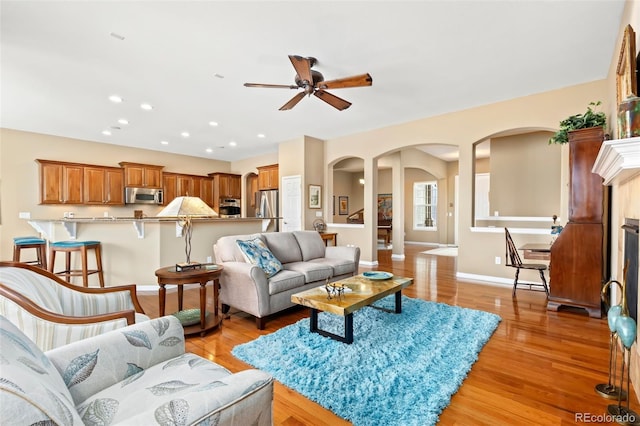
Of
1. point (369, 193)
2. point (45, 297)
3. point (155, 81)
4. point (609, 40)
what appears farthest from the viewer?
point (369, 193)

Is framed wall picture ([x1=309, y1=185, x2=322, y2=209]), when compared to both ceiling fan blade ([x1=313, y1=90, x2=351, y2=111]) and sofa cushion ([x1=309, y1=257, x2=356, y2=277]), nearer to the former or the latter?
sofa cushion ([x1=309, y1=257, x2=356, y2=277])

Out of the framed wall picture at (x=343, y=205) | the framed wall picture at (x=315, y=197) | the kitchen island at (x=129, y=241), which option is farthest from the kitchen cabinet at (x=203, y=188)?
the framed wall picture at (x=343, y=205)

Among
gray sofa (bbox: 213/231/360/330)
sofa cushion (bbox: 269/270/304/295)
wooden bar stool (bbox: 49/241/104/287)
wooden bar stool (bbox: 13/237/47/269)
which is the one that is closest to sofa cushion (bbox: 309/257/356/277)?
gray sofa (bbox: 213/231/360/330)

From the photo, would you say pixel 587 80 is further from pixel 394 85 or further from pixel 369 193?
pixel 369 193

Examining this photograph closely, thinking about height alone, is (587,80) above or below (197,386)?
above

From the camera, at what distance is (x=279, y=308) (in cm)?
311

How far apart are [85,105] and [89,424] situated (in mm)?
5370

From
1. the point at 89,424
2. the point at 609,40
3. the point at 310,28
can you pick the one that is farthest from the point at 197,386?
the point at 609,40

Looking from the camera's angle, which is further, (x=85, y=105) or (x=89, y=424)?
(x=85, y=105)

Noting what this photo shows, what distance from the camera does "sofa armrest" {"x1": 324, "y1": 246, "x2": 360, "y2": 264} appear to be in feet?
13.7

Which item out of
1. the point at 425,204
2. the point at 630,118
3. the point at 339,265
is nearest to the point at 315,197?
the point at 339,265

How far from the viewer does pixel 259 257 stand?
3.24 m

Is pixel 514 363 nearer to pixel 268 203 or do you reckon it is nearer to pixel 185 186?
pixel 268 203

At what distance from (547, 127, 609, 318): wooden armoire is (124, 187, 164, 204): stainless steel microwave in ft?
27.0
